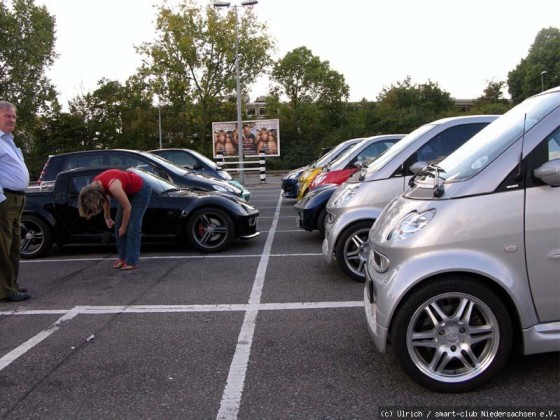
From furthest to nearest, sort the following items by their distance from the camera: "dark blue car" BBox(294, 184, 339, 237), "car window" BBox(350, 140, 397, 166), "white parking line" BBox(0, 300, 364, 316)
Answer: "car window" BBox(350, 140, 397, 166) < "dark blue car" BBox(294, 184, 339, 237) < "white parking line" BBox(0, 300, 364, 316)

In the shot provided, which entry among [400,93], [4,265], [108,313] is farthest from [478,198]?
[400,93]

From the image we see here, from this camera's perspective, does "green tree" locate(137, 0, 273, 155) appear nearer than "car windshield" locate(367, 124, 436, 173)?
No

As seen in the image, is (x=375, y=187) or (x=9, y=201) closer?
(x=9, y=201)

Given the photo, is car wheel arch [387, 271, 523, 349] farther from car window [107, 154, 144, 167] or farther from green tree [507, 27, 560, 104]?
green tree [507, 27, 560, 104]

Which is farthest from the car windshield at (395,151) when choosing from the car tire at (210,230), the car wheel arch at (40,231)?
the car wheel arch at (40,231)

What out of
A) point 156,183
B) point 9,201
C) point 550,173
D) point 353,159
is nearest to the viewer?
point 550,173

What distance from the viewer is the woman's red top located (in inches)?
240

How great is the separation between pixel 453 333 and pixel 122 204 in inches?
173

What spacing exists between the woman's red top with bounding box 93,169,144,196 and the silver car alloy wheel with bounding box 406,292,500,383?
4.28 metres

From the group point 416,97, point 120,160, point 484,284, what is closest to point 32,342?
point 484,284

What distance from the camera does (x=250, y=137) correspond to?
85.6ft

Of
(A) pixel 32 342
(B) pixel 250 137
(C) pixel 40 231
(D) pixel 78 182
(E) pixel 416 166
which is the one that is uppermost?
(B) pixel 250 137

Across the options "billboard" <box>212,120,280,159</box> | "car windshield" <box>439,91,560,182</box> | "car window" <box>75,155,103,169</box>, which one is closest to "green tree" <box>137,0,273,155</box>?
"billboard" <box>212,120,280,159</box>

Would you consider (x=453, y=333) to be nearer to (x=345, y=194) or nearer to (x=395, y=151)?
(x=345, y=194)
